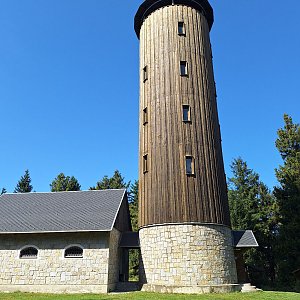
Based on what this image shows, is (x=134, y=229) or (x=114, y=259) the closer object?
(x=114, y=259)

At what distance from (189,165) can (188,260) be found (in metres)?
5.50

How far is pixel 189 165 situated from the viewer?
17984mm

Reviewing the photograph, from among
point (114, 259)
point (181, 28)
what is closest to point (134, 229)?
point (114, 259)

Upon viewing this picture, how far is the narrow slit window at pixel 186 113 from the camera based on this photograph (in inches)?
749

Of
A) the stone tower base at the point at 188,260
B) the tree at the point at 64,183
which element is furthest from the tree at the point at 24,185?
the stone tower base at the point at 188,260

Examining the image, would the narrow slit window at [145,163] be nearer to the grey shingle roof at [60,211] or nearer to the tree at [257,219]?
the grey shingle roof at [60,211]

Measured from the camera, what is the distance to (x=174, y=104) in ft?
63.4

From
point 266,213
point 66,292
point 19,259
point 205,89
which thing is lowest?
point 66,292

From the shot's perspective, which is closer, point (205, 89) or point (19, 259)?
point (19, 259)

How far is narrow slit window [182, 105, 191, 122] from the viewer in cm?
1902

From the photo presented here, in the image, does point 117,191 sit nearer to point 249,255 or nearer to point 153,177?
point 153,177

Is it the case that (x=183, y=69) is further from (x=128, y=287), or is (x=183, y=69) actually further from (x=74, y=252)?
(x=128, y=287)

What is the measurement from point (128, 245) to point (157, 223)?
3.03m

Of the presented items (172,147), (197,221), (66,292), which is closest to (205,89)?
(172,147)
